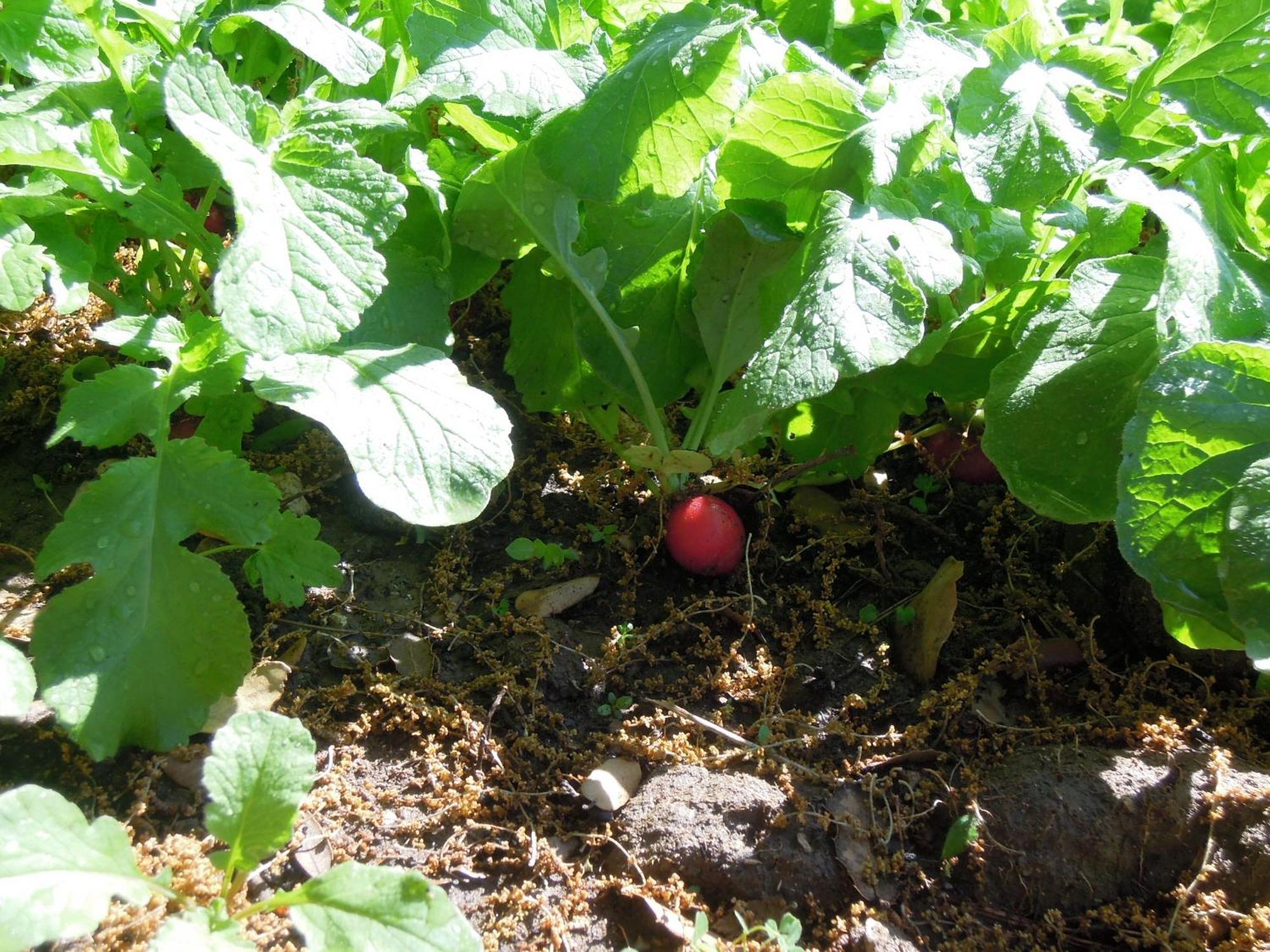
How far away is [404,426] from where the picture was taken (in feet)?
5.19

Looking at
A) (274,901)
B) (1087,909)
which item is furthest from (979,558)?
(274,901)

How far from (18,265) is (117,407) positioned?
0.26 meters

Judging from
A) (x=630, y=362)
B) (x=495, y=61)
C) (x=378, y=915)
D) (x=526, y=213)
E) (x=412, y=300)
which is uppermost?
(x=495, y=61)

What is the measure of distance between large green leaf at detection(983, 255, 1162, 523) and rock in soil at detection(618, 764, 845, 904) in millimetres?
687

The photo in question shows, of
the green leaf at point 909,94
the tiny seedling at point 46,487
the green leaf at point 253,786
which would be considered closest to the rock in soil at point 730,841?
the green leaf at point 253,786

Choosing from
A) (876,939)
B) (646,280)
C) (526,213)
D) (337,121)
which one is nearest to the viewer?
(876,939)

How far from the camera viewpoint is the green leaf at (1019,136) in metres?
1.63

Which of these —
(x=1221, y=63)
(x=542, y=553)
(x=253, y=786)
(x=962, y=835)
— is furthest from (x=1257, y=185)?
(x=253, y=786)

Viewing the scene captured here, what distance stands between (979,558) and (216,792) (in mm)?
1450

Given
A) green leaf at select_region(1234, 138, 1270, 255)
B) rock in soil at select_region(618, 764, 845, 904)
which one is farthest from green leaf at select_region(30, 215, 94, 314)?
green leaf at select_region(1234, 138, 1270, 255)

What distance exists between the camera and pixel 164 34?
1823 mm

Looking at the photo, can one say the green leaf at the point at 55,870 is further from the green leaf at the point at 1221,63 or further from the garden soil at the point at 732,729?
the green leaf at the point at 1221,63

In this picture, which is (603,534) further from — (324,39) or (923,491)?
(324,39)

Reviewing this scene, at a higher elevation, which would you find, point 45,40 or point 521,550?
point 45,40
